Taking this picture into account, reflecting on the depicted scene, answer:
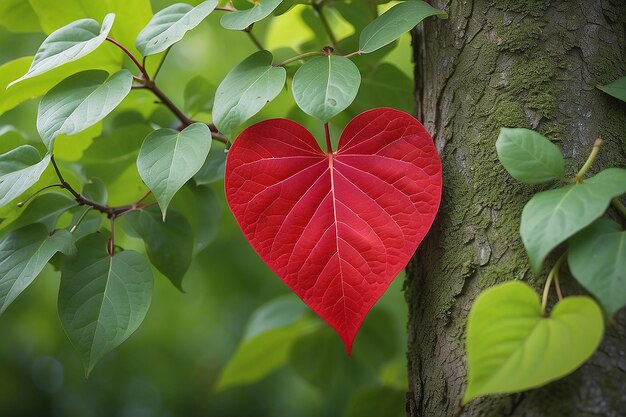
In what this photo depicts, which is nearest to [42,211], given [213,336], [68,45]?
[68,45]

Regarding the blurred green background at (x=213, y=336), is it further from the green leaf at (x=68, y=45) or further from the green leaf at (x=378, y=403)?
the green leaf at (x=68, y=45)

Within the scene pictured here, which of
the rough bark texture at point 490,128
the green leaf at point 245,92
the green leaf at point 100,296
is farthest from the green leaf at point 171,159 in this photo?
the rough bark texture at point 490,128

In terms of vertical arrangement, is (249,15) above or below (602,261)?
above

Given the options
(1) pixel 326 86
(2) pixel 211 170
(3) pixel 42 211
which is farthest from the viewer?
(2) pixel 211 170

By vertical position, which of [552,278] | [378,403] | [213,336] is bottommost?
[213,336]

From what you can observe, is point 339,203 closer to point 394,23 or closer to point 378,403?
point 394,23

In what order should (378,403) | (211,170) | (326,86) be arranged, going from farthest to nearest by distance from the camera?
(378,403) < (211,170) < (326,86)
